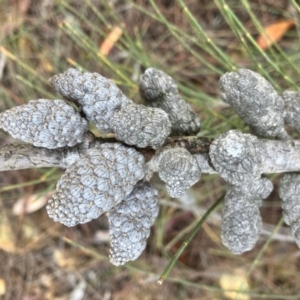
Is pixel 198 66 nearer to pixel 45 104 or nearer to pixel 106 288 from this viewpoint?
pixel 106 288

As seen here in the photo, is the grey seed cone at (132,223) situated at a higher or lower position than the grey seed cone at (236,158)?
lower

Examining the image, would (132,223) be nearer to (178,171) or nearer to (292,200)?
(178,171)

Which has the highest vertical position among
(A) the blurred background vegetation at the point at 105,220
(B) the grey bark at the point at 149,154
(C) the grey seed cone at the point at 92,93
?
(C) the grey seed cone at the point at 92,93

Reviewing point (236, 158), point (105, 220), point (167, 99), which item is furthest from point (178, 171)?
point (105, 220)

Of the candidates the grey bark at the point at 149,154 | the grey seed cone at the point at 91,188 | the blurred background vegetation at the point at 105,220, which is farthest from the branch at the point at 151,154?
the blurred background vegetation at the point at 105,220

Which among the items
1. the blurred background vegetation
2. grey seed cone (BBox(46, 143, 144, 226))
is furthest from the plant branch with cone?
the blurred background vegetation

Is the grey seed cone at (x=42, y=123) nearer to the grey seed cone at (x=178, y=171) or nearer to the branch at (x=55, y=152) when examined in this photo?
the branch at (x=55, y=152)
